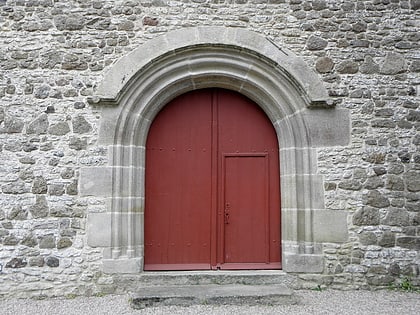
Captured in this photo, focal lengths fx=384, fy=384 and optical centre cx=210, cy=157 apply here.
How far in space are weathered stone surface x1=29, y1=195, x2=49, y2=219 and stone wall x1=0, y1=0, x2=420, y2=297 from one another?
0.01 meters

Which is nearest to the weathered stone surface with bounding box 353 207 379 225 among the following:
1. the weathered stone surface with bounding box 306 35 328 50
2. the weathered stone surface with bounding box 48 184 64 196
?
the weathered stone surface with bounding box 306 35 328 50

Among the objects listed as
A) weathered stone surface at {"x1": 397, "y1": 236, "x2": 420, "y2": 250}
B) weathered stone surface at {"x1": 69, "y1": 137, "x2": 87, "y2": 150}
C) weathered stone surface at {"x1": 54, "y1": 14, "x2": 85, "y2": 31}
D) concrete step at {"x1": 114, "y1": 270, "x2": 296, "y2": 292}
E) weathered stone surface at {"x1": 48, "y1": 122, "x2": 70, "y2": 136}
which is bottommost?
concrete step at {"x1": 114, "y1": 270, "x2": 296, "y2": 292}

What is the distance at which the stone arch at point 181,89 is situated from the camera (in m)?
4.36

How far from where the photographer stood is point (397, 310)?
3754mm

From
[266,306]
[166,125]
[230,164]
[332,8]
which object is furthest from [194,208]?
[332,8]

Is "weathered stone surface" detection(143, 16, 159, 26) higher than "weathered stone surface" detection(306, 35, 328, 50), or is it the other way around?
"weathered stone surface" detection(143, 16, 159, 26)

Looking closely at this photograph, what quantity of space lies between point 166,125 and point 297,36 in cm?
191

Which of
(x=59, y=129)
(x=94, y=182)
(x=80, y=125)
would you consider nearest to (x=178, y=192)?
(x=94, y=182)

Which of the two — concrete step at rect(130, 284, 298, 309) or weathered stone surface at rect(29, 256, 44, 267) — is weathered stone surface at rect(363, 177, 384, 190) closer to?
concrete step at rect(130, 284, 298, 309)

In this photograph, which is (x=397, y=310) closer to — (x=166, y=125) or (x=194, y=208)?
(x=194, y=208)

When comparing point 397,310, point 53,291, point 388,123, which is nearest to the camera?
point 397,310

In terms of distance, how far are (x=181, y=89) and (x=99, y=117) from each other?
3.37 ft

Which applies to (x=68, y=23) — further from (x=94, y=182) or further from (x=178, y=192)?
(x=178, y=192)

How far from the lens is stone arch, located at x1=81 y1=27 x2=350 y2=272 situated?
4.36 metres
